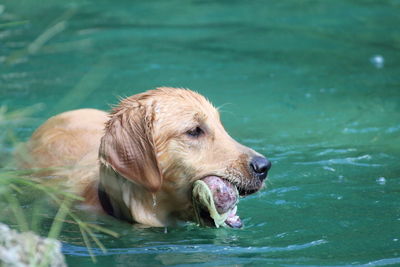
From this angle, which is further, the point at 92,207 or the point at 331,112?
the point at 331,112

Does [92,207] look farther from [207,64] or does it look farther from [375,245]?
[207,64]

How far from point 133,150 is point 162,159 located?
254 mm

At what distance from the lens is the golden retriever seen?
597 centimetres

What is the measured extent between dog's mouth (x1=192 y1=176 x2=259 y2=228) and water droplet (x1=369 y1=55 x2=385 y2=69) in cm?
609

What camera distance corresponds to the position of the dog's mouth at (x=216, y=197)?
595 cm

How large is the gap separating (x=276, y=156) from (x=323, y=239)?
2.32m

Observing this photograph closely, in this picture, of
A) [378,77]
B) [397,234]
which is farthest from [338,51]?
[397,234]

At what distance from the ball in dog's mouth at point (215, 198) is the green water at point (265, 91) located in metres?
0.24

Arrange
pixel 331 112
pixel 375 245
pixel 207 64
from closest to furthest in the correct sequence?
pixel 375 245 → pixel 331 112 → pixel 207 64

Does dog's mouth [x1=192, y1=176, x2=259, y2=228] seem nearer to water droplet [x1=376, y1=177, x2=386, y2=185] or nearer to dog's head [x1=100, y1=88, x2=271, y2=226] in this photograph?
dog's head [x1=100, y1=88, x2=271, y2=226]

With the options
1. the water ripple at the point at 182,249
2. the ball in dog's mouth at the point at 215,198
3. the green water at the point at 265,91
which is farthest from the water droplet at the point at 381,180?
the ball in dog's mouth at the point at 215,198

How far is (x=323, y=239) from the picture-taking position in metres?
6.15

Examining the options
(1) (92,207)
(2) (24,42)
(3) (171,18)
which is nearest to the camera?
(1) (92,207)

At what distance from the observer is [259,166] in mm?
6035
